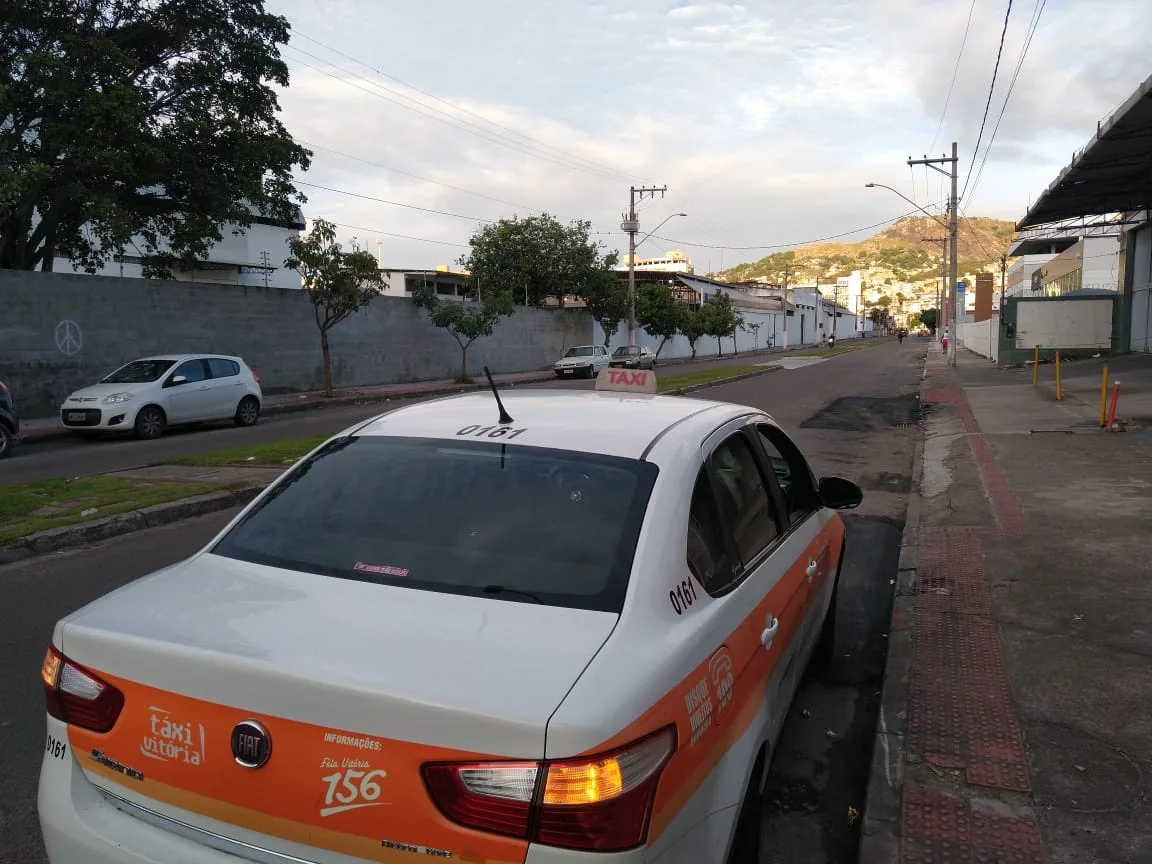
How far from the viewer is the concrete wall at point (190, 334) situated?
19.1m

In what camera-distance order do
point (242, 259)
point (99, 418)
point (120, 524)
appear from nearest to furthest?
1. point (120, 524)
2. point (99, 418)
3. point (242, 259)

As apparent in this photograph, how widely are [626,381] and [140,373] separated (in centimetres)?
1488

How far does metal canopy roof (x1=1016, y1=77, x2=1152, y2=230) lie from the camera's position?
1793cm

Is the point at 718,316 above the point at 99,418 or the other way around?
above

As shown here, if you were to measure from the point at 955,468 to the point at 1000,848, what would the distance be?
9010 millimetres

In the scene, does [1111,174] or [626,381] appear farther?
[1111,174]

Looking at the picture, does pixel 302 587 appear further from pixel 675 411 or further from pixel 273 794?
pixel 675 411

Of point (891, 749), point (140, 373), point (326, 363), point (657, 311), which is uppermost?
Answer: point (657, 311)

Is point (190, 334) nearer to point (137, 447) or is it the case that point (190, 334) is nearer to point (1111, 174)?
point (137, 447)

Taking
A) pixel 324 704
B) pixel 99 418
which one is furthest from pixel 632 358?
pixel 324 704

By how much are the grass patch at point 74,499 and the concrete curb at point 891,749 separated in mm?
6574

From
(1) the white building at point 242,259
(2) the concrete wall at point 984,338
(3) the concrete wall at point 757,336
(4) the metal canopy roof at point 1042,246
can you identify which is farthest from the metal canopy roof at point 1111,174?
(4) the metal canopy roof at point 1042,246

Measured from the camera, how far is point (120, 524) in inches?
314

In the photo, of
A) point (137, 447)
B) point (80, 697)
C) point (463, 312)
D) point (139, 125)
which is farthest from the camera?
point (463, 312)
